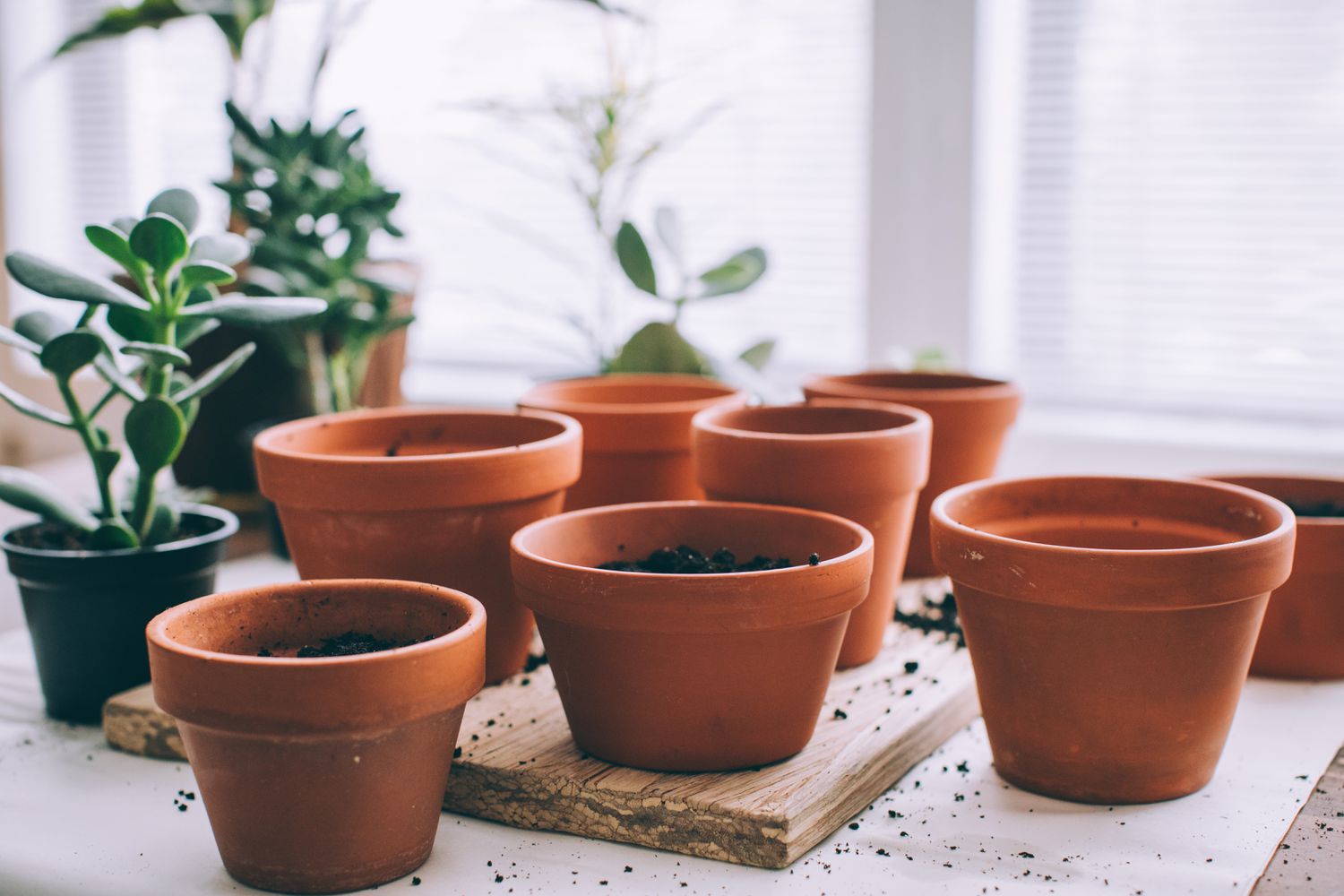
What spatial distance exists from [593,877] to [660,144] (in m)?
0.91

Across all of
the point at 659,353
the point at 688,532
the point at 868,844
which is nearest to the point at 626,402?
the point at 659,353

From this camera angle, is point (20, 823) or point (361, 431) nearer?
point (20, 823)

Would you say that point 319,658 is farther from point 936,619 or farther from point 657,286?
point 657,286

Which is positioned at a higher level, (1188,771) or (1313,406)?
(1313,406)

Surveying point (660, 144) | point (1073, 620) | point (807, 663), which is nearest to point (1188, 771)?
point (1073, 620)

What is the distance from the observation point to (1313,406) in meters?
1.58

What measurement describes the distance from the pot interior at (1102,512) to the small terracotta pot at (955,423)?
0.72 ft

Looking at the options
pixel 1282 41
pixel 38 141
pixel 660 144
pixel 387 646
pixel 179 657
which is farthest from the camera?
pixel 38 141

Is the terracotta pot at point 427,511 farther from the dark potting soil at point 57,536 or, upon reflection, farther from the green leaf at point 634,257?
the green leaf at point 634,257

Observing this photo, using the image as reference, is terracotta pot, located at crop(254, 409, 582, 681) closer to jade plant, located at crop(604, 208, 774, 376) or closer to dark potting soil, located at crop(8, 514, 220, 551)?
dark potting soil, located at crop(8, 514, 220, 551)

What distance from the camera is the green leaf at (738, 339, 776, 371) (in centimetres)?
138

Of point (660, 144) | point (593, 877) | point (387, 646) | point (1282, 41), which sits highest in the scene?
point (1282, 41)

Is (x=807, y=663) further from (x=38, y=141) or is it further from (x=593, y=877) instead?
(x=38, y=141)

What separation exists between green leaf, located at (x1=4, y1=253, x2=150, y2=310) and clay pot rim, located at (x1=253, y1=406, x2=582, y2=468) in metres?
0.15
